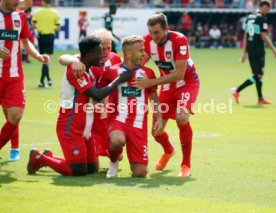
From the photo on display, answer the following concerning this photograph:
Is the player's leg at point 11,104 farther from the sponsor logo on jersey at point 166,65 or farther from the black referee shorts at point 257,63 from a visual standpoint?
the black referee shorts at point 257,63

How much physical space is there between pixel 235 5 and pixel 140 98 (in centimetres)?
4159

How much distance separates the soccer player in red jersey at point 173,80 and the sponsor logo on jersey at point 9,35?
1751 millimetres

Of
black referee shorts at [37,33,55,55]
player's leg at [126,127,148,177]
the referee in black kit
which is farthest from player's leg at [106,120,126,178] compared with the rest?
black referee shorts at [37,33,55,55]

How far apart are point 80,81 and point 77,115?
1.46 ft

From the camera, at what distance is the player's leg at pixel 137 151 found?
9.49 m

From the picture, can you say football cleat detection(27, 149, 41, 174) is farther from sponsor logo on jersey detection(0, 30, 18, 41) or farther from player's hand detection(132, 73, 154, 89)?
sponsor logo on jersey detection(0, 30, 18, 41)

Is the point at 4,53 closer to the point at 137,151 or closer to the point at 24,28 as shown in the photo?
the point at 24,28

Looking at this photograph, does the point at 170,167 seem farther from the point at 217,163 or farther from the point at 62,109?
the point at 62,109

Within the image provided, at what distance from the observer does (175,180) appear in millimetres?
9344

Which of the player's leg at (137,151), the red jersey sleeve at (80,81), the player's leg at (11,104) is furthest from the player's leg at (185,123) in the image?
the player's leg at (11,104)

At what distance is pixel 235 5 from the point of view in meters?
50.4

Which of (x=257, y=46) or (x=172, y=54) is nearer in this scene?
(x=172, y=54)

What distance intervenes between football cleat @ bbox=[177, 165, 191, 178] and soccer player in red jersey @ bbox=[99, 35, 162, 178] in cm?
45

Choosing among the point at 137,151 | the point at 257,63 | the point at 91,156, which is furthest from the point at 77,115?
the point at 257,63
